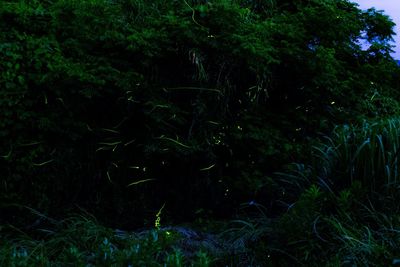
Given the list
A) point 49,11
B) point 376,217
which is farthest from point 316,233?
point 49,11

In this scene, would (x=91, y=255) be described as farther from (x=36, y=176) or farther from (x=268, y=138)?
(x=268, y=138)

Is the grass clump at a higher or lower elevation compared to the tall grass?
lower

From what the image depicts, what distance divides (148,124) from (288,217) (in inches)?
72.2

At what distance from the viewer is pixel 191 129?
211 inches

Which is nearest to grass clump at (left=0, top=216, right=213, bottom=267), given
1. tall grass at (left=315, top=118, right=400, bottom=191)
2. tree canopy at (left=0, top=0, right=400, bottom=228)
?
tree canopy at (left=0, top=0, right=400, bottom=228)

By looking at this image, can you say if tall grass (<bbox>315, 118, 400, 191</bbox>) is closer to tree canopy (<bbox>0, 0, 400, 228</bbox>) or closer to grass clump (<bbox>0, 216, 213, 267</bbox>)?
tree canopy (<bbox>0, 0, 400, 228</bbox>)

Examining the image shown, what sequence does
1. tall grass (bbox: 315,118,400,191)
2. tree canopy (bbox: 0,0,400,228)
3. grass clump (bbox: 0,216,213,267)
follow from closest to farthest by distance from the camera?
grass clump (bbox: 0,216,213,267)
tall grass (bbox: 315,118,400,191)
tree canopy (bbox: 0,0,400,228)

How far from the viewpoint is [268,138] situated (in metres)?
5.53

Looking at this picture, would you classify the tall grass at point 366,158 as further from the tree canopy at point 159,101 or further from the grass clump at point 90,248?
the grass clump at point 90,248

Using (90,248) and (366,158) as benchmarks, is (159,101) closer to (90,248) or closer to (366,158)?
(90,248)

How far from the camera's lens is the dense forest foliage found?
14.5 feet

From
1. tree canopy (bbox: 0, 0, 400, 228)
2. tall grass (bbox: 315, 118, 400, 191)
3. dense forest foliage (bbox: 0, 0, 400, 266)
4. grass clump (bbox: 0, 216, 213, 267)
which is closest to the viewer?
grass clump (bbox: 0, 216, 213, 267)

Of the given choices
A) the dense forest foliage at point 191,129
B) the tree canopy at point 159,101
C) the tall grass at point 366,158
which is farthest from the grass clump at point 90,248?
the tall grass at point 366,158

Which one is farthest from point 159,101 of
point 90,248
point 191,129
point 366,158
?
point 366,158
